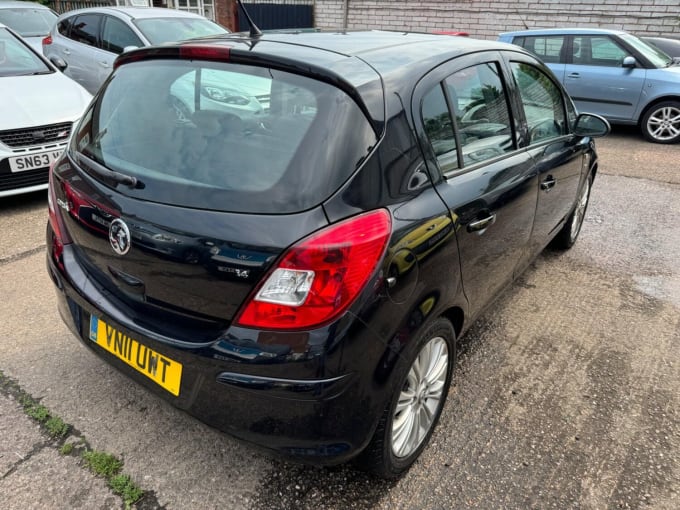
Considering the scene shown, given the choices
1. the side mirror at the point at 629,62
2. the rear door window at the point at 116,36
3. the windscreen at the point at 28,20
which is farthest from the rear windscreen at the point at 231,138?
the windscreen at the point at 28,20

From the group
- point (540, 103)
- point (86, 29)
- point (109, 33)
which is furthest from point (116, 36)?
point (540, 103)

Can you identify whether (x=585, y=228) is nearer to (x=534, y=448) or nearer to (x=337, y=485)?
(x=534, y=448)

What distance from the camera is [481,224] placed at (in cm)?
220

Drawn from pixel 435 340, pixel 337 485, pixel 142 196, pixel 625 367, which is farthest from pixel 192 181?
pixel 625 367

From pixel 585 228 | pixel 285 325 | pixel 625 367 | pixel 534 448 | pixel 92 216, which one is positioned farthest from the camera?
pixel 585 228

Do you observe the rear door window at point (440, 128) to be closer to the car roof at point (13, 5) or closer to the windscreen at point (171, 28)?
the windscreen at point (171, 28)

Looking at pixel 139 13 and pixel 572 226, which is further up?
pixel 139 13

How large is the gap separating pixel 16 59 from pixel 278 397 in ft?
18.4

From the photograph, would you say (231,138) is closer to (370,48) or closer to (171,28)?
(370,48)

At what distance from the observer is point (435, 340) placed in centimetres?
206

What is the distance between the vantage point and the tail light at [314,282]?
153 centimetres

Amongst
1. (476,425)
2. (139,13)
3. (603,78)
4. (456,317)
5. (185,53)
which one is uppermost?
(185,53)

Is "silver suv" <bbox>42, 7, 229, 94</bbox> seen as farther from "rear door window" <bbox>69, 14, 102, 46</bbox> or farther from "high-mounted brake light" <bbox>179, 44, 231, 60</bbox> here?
"high-mounted brake light" <bbox>179, 44, 231, 60</bbox>

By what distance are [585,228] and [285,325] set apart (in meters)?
4.19
